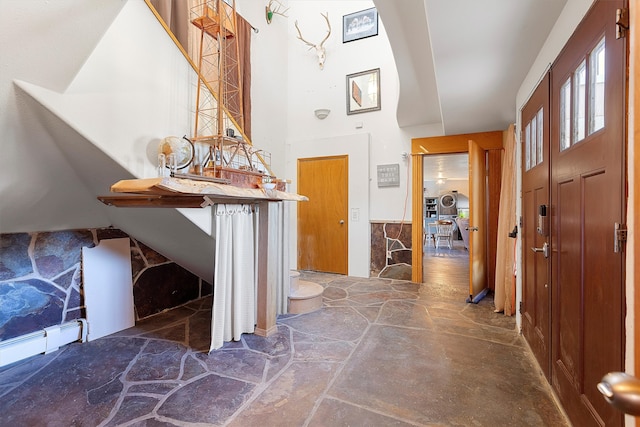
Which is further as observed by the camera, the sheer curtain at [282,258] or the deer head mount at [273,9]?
the deer head mount at [273,9]

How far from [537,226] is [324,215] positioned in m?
3.14

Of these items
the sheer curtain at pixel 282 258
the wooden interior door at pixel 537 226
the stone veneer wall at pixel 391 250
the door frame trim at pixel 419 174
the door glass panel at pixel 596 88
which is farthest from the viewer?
the stone veneer wall at pixel 391 250

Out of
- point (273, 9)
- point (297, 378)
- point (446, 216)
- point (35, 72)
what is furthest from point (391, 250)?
point (446, 216)

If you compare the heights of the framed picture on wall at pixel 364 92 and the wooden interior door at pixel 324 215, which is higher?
the framed picture on wall at pixel 364 92

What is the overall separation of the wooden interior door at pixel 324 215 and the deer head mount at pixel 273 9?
231cm

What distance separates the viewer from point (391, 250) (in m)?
4.31

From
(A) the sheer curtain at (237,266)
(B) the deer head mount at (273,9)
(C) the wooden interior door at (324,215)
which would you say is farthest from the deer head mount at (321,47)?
(A) the sheer curtain at (237,266)

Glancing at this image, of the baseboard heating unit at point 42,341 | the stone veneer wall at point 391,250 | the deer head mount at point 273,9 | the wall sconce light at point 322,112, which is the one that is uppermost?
the deer head mount at point 273,9

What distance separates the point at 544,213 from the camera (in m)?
1.73

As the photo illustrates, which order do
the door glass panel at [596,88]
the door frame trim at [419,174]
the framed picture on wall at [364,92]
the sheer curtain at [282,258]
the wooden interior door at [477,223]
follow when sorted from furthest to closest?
1. the framed picture on wall at [364,92]
2. the door frame trim at [419,174]
3. the wooden interior door at [477,223]
4. the sheer curtain at [282,258]
5. the door glass panel at [596,88]

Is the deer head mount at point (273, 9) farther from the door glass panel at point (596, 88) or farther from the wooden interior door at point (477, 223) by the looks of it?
the door glass panel at point (596, 88)

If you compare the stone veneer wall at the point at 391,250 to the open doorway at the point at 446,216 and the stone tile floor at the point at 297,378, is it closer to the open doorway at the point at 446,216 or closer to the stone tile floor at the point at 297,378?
the open doorway at the point at 446,216

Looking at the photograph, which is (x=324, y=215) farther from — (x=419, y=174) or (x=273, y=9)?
(x=273, y=9)

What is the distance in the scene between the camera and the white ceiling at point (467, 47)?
155cm
